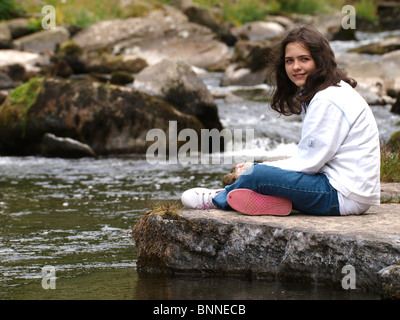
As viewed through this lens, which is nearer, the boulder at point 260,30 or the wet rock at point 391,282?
the wet rock at point 391,282

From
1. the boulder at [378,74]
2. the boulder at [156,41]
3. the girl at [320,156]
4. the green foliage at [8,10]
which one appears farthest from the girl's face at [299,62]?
the green foliage at [8,10]

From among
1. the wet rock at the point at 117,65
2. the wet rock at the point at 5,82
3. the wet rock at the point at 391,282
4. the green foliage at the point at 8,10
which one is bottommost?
the wet rock at the point at 391,282

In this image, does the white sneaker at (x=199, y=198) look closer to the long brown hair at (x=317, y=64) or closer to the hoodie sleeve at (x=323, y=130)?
the hoodie sleeve at (x=323, y=130)

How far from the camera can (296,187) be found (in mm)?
4504

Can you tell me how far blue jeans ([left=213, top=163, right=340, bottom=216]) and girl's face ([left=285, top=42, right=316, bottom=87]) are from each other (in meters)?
0.70

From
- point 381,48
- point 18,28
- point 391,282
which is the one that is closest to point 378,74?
point 381,48

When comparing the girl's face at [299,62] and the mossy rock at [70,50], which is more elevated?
the mossy rock at [70,50]

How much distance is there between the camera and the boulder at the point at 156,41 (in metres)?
23.0

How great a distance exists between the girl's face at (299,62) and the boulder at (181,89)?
826 centimetres

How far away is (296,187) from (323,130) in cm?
45

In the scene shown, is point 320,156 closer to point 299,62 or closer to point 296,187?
point 296,187

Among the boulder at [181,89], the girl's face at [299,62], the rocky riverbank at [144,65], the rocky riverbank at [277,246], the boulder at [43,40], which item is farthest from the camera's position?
the boulder at [43,40]

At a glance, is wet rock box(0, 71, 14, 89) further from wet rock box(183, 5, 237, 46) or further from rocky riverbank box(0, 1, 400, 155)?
wet rock box(183, 5, 237, 46)
